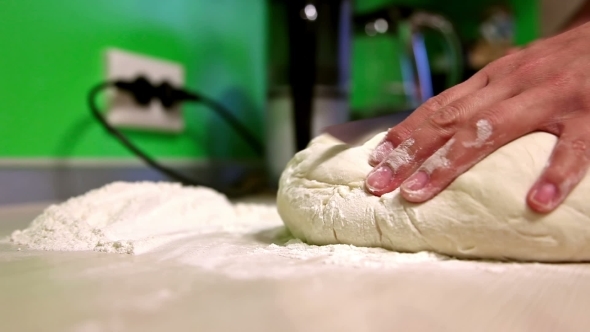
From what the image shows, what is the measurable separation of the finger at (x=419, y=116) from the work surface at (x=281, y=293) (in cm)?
12

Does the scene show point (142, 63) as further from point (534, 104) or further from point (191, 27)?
point (534, 104)

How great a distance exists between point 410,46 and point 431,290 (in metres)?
1.41

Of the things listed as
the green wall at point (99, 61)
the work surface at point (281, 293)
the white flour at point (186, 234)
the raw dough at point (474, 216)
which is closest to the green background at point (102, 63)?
the green wall at point (99, 61)

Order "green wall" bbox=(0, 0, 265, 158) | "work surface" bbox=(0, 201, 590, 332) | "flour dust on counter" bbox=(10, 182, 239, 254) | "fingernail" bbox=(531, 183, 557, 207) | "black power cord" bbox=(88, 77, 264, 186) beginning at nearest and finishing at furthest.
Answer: "work surface" bbox=(0, 201, 590, 332), "fingernail" bbox=(531, 183, 557, 207), "flour dust on counter" bbox=(10, 182, 239, 254), "green wall" bbox=(0, 0, 265, 158), "black power cord" bbox=(88, 77, 264, 186)

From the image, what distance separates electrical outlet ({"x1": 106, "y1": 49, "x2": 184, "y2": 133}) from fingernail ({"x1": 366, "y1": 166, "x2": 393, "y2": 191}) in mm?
681

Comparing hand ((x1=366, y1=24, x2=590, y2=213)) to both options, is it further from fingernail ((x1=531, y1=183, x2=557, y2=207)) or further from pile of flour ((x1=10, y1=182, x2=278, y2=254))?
pile of flour ((x1=10, y1=182, x2=278, y2=254))

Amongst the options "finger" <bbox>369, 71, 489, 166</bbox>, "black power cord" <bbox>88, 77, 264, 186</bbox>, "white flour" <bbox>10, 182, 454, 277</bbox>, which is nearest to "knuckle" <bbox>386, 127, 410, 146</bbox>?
"finger" <bbox>369, 71, 489, 166</bbox>

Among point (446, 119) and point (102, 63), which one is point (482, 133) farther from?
point (102, 63)

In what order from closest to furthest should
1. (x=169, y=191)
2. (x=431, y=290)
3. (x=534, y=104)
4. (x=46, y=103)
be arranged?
(x=431, y=290) → (x=534, y=104) → (x=169, y=191) → (x=46, y=103)

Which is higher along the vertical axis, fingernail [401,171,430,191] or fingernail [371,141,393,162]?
fingernail [371,141,393,162]

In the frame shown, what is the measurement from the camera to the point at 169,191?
0.69m

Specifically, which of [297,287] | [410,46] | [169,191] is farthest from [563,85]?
[410,46]

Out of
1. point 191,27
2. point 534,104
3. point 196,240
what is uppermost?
point 191,27

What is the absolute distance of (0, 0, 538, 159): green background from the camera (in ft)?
2.73
